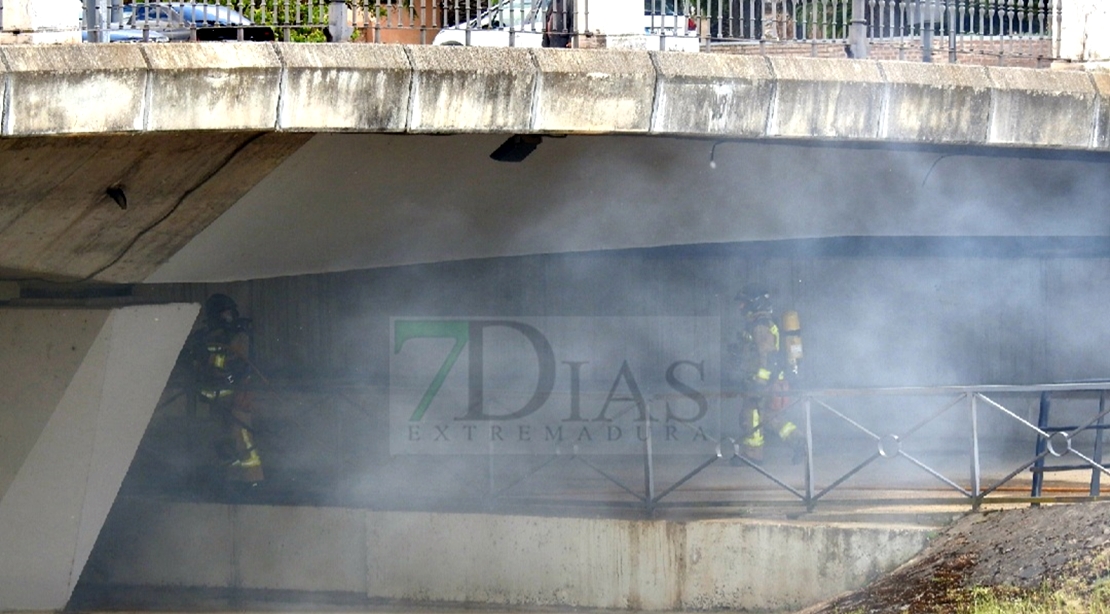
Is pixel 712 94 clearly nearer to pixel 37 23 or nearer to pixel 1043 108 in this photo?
pixel 1043 108

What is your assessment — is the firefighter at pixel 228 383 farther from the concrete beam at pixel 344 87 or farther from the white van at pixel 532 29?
the concrete beam at pixel 344 87

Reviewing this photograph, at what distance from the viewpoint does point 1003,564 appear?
8.40 metres

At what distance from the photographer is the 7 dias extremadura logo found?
43.3 ft

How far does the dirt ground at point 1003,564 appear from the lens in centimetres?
780

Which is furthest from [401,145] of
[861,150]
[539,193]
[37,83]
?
[861,150]

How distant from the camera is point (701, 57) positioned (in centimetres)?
891

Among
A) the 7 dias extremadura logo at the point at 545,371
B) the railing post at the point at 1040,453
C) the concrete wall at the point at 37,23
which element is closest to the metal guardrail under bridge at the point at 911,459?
the railing post at the point at 1040,453

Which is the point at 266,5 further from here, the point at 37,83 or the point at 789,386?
the point at 789,386

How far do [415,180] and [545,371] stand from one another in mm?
3188

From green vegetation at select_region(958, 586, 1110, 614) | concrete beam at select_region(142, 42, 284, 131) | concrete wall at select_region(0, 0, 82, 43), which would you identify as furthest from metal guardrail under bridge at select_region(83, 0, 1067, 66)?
green vegetation at select_region(958, 586, 1110, 614)

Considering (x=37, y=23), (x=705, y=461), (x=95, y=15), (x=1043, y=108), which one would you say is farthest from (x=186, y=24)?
(x=1043, y=108)

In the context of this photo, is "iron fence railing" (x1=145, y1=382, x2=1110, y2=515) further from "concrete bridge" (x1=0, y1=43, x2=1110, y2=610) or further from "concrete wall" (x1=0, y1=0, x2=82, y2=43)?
"concrete wall" (x1=0, y1=0, x2=82, y2=43)

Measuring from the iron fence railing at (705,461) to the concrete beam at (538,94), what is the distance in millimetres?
1950

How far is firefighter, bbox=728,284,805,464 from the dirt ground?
1.97m
